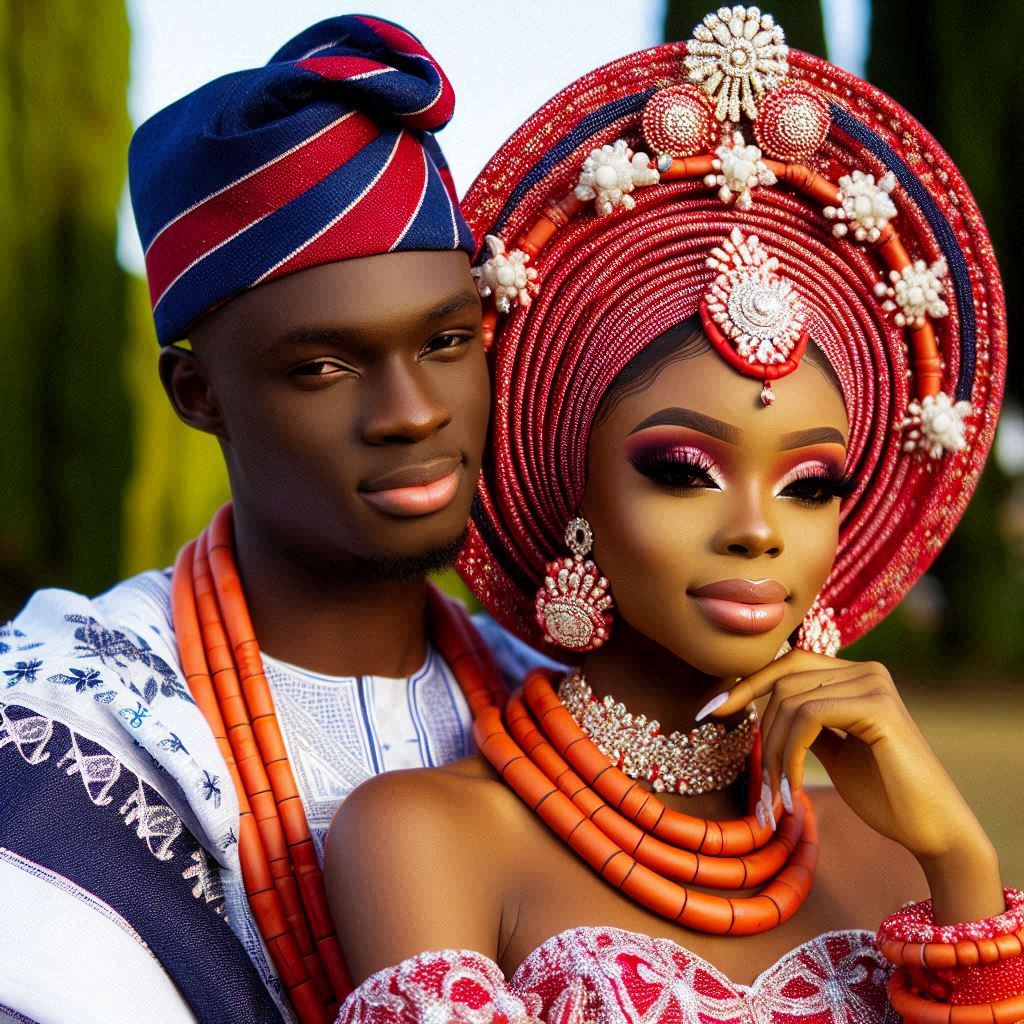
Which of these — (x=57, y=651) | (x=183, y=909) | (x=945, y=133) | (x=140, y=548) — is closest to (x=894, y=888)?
(x=183, y=909)

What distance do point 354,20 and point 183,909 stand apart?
1600 millimetres

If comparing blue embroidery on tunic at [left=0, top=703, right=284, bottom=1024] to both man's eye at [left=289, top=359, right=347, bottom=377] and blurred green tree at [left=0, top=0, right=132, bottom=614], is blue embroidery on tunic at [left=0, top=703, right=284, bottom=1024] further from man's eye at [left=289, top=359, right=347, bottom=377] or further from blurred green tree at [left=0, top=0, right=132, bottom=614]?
blurred green tree at [left=0, top=0, right=132, bottom=614]

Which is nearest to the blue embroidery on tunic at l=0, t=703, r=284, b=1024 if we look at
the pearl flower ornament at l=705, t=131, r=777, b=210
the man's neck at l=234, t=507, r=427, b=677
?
the man's neck at l=234, t=507, r=427, b=677

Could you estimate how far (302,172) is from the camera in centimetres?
214

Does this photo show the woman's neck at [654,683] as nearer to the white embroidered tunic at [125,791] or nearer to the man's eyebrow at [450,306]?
the white embroidered tunic at [125,791]

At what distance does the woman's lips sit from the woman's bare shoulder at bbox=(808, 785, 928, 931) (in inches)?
39.2

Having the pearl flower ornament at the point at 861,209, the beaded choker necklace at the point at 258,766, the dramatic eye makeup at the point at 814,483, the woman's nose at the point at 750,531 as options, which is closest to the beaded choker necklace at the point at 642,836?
the beaded choker necklace at the point at 258,766

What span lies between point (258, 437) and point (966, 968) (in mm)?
1470

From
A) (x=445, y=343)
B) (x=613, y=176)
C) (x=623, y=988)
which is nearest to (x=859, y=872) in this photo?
(x=623, y=988)

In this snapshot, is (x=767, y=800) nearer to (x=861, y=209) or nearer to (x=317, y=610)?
(x=317, y=610)

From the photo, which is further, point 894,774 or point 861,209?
point 861,209

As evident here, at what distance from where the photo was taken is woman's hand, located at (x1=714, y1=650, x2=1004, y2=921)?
202 cm

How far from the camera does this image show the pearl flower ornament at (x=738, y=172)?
214 centimetres

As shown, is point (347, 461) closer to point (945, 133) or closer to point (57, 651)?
point (57, 651)
